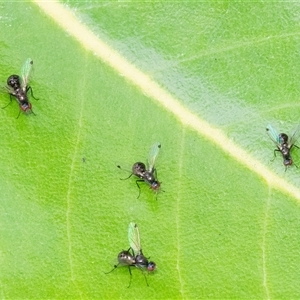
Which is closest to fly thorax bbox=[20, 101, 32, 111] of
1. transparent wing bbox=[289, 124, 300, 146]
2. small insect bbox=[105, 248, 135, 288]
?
small insect bbox=[105, 248, 135, 288]

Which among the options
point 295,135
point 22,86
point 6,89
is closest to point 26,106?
point 22,86

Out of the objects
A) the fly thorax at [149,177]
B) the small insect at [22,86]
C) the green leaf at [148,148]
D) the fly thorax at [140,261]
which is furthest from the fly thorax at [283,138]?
the small insect at [22,86]

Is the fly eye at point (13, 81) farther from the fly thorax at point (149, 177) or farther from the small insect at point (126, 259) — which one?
the small insect at point (126, 259)

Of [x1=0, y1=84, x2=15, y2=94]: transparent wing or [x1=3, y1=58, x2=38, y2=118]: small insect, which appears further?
[x1=0, y1=84, x2=15, y2=94]: transparent wing

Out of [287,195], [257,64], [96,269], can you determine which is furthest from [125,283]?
[257,64]

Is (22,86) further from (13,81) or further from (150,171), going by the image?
(150,171)

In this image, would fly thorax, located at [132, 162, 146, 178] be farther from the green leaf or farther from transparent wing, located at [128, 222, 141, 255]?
transparent wing, located at [128, 222, 141, 255]
